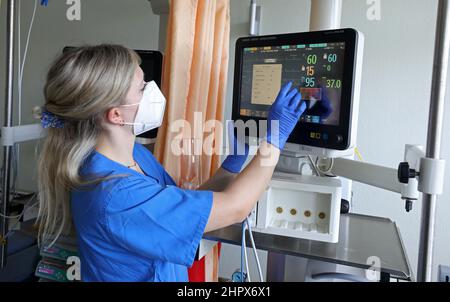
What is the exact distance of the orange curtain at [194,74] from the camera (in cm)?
139

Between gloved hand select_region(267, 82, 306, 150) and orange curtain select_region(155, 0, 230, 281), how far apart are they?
0.48m

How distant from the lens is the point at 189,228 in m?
0.90

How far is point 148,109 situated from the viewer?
106 centimetres

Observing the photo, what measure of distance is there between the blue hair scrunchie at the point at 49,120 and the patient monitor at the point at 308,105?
22.8 inches

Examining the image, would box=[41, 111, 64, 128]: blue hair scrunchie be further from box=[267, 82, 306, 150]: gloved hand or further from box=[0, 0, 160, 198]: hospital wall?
box=[0, 0, 160, 198]: hospital wall

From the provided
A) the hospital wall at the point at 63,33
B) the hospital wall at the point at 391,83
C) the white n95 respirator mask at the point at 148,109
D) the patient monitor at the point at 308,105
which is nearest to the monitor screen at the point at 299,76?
the patient monitor at the point at 308,105

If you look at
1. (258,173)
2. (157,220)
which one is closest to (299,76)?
(258,173)

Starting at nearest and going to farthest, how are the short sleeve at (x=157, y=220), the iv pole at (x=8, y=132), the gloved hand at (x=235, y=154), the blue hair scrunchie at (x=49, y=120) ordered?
the short sleeve at (x=157, y=220), the blue hair scrunchie at (x=49, y=120), the gloved hand at (x=235, y=154), the iv pole at (x=8, y=132)

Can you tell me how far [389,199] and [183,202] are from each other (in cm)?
150

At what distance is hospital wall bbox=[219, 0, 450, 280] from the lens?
75.1 inches

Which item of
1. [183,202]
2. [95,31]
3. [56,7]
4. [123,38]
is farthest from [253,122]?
[56,7]

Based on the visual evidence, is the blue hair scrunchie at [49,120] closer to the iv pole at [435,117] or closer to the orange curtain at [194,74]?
the orange curtain at [194,74]

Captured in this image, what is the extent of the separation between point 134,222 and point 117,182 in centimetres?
10
